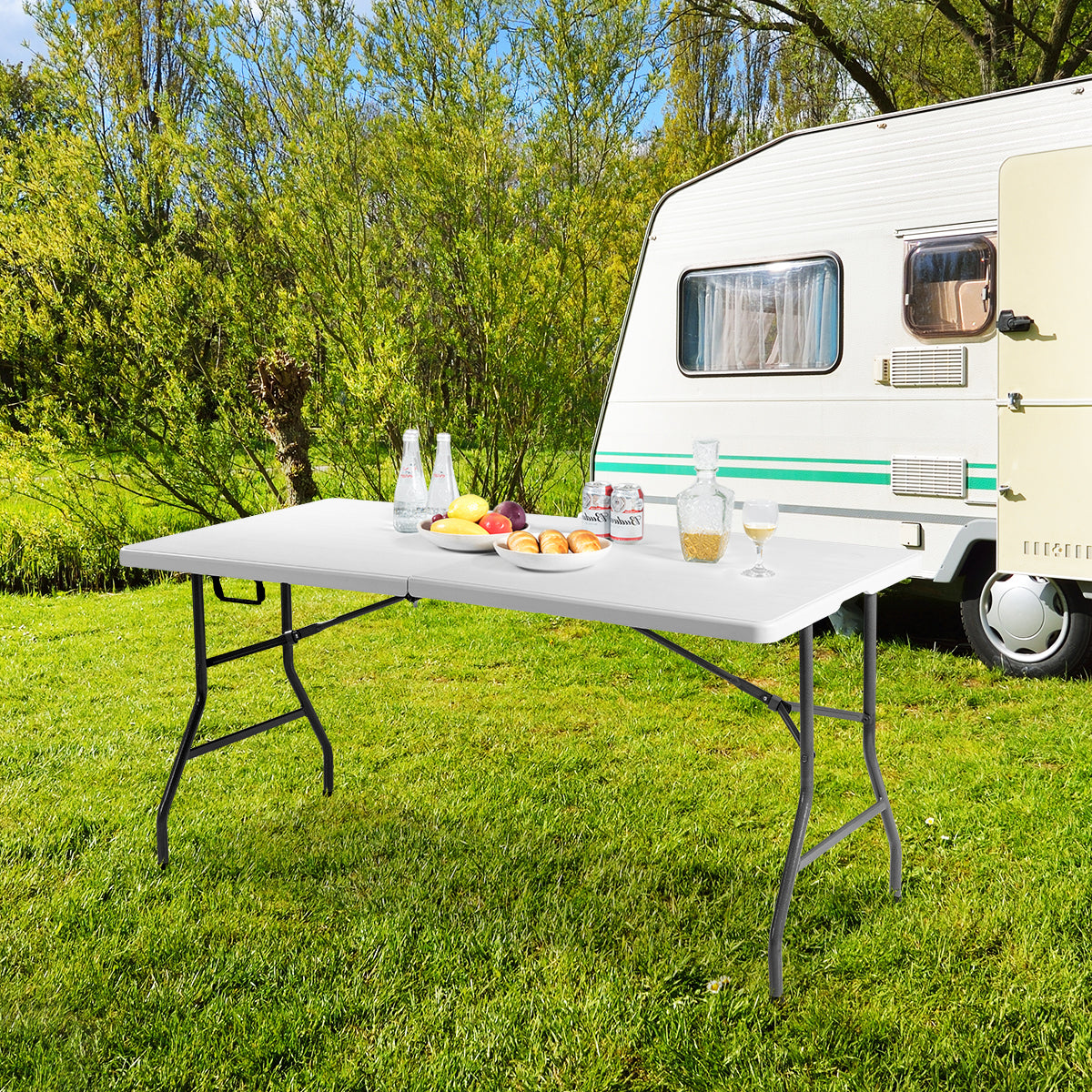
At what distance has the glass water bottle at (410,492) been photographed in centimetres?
349

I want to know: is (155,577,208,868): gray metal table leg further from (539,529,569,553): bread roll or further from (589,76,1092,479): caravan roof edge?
(589,76,1092,479): caravan roof edge

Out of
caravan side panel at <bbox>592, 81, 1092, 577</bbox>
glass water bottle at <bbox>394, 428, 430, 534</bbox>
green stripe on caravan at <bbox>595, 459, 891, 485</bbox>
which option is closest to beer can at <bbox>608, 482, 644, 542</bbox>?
glass water bottle at <bbox>394, 428, 430, 534</bbox>

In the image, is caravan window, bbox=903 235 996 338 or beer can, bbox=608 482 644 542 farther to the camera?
caravan window, bbox=903 235 996 338

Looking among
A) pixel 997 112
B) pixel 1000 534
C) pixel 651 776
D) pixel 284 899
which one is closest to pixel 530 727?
pixel 651 776

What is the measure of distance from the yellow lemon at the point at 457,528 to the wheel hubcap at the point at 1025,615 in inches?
119

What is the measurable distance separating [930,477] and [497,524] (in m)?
2.75

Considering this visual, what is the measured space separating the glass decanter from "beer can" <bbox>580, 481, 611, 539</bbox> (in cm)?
39

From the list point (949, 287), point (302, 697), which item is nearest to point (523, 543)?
point (302, 697)

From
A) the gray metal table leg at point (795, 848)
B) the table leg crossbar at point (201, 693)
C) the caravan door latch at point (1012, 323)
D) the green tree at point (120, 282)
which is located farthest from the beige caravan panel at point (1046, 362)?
the green tree at point (120, 282)

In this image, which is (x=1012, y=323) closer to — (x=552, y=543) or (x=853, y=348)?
(x=853, y=348)

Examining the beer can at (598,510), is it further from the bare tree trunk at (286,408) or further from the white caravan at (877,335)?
the bare tree trunk at (286,408)

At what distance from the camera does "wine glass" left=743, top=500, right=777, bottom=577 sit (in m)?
2.78

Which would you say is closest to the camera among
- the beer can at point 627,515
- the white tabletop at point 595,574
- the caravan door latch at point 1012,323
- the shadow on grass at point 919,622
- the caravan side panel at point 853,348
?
the white tabletop at point 595,574

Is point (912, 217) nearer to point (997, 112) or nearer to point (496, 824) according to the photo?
point (997, 112)
